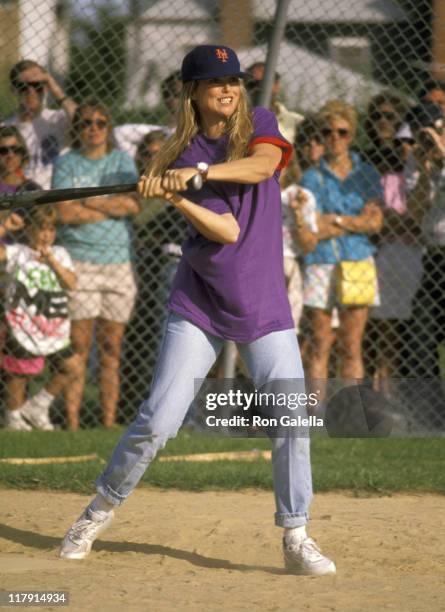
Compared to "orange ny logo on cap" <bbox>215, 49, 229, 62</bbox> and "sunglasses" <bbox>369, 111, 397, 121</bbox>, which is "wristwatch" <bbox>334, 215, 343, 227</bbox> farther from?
"orange ny logo on cap" <bbox>215, 49, 229, 62</bbox>

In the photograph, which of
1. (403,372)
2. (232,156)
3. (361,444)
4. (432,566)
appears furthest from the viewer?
(403,372)

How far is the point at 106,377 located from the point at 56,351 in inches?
15.3

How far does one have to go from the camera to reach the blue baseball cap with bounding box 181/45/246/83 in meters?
4.44

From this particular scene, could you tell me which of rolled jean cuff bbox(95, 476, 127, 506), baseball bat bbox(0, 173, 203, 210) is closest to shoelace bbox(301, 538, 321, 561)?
rolled jean cuff bbox(95, 476, 127, 506)

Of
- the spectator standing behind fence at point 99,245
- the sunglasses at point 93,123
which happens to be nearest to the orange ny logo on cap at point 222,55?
the spectator standing behind fence at point 99,245

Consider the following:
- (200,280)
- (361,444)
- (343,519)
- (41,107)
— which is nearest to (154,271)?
(41,107)

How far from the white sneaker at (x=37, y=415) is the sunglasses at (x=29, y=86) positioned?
2132mm

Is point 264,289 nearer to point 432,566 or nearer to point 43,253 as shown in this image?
point 432,566

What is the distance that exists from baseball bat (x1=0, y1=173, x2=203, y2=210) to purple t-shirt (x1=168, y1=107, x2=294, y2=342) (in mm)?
172

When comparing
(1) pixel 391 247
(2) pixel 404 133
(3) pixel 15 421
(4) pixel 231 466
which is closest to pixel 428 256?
(1) pixel 391 247

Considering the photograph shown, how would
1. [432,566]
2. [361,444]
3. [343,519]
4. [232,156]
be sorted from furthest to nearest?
[361,444]
[343,519]
[432,566]
[232,156]

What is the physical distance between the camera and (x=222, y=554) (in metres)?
4.96

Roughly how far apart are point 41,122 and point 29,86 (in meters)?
0.26

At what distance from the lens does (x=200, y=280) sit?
4531 millimetres
